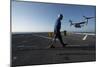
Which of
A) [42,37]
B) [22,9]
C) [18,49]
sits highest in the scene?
[22,9]

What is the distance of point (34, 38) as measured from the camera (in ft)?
8.19

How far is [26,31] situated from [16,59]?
39 centimetres

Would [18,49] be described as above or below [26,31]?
below

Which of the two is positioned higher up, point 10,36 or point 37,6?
point 37,6

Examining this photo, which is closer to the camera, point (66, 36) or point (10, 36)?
point (10, 36)

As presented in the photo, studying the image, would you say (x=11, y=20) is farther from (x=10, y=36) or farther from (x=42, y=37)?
(x=42, y=37)

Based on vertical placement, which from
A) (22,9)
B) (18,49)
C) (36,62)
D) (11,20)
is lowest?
(36,62)

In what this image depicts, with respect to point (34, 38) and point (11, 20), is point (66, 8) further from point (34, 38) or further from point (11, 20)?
point (11, 20)

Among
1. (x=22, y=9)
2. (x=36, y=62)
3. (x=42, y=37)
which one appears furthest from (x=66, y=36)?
(x=22, y=9)

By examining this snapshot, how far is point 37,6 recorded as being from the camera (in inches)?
98.4
